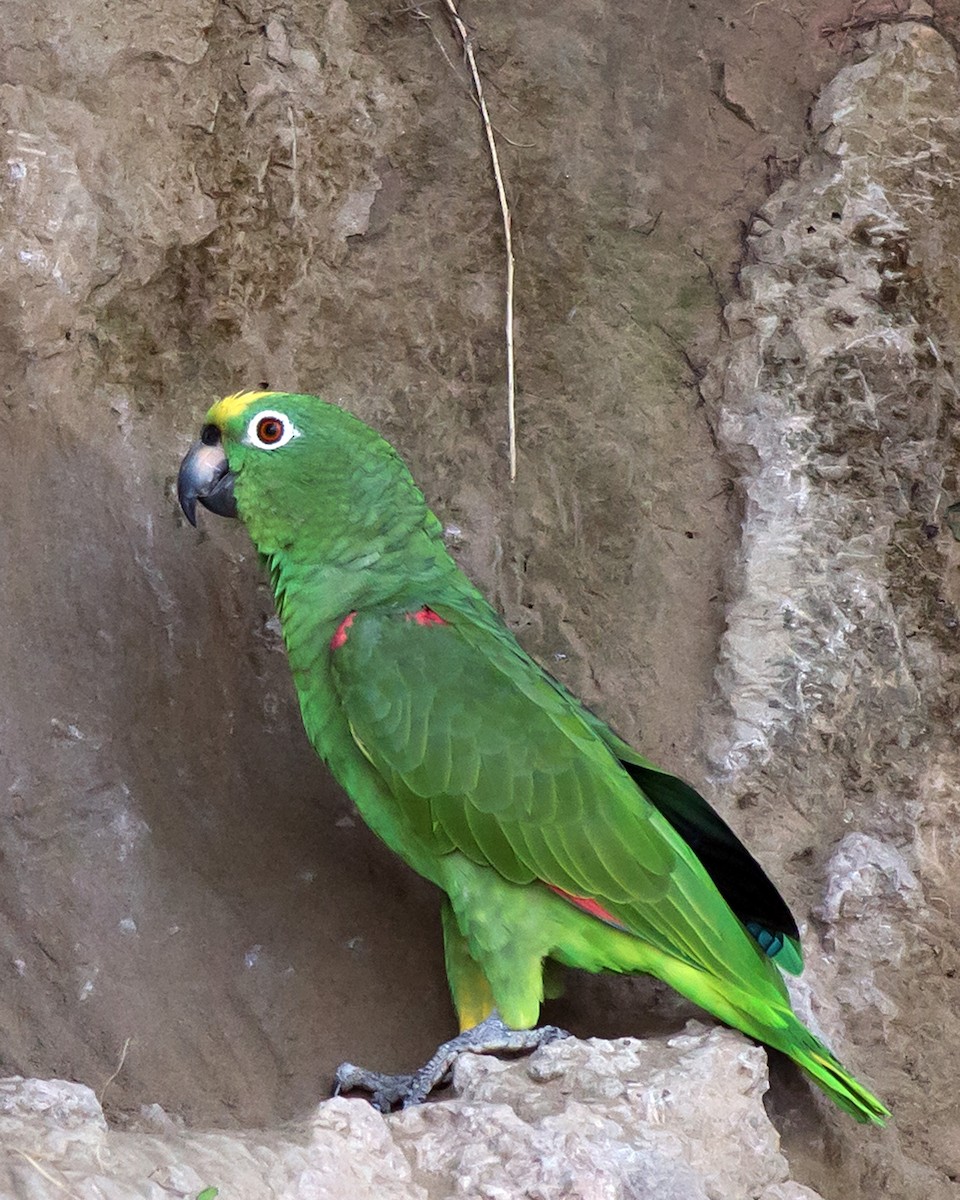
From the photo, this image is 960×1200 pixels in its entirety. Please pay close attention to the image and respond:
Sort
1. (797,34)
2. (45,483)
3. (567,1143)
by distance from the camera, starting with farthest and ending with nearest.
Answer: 1. (797,34)
2. (45,483)
3. (567,1143)

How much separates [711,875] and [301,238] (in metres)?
1.94

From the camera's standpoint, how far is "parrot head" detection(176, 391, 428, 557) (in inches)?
101

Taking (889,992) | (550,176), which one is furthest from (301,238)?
(889,992)

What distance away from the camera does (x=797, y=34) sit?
336 cm

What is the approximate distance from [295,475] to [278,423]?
114 millimetres

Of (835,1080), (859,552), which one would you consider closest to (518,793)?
(835,1080)

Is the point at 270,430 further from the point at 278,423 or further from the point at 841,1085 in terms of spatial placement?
the point at 841,1085

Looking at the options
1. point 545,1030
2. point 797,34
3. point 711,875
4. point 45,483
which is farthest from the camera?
point 797,34

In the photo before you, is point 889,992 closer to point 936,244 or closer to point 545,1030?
point 545,1030

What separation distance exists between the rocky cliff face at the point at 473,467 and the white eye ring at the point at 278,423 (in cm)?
60

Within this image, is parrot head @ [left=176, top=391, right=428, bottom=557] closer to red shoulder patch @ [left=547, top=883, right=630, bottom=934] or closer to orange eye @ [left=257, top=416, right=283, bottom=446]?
orange eye @ [left=257, top=416, right=283, bottom=446]

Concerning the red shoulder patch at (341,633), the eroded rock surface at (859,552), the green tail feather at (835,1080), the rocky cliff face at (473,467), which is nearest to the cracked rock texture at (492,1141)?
the green tail feather at (835,1080)

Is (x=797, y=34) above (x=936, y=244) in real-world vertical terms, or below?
above

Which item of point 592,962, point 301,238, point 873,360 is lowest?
point 592,962
